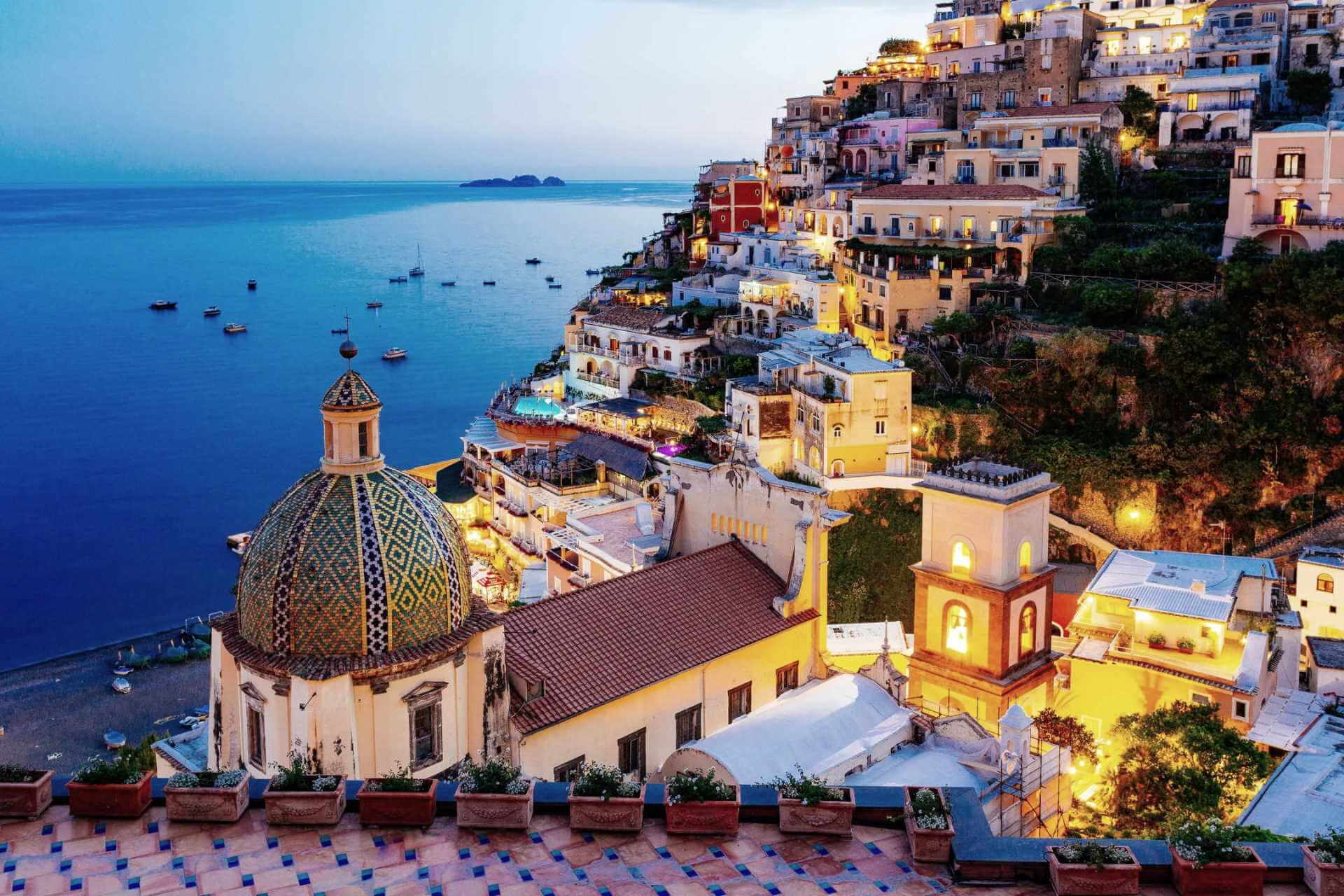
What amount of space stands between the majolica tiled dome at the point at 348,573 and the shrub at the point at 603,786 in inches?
202

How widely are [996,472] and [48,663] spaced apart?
115ft

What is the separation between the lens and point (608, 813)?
33.3 ft

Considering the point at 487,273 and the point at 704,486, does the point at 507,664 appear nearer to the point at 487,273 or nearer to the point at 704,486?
the point at 704,486

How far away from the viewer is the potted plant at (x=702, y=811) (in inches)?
397

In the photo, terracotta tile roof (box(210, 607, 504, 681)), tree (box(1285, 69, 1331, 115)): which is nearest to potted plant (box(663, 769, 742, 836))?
terracotta tile roof (box(210, 607, 504, 681))

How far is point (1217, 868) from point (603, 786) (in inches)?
194

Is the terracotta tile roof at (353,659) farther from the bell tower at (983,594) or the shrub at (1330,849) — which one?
the bell tower at (983,594)

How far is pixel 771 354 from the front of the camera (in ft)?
135

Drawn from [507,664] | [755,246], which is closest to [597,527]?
[507,664]

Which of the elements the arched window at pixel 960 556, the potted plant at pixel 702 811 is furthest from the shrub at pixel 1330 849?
the arched window at pixel 960 556

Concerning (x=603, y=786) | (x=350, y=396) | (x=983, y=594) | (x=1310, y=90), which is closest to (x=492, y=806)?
(x=603, y=786)

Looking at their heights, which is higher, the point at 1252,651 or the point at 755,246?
the point at 755,246

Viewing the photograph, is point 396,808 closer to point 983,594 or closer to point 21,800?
point 21,800

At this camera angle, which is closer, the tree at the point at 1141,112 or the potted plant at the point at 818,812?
the potted plant at the point at 818,812
